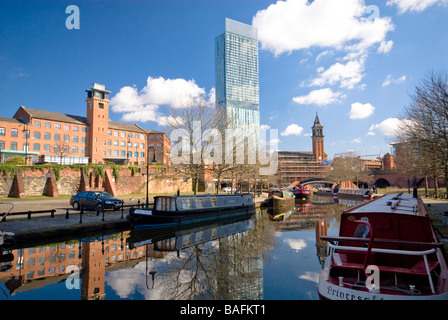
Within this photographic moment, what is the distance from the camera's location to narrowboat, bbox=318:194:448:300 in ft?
15.8

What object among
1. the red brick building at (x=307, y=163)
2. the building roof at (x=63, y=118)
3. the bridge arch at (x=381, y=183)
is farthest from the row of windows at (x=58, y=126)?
the bridge arch at (x=381, y=183)

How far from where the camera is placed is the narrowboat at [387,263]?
4.83 metres

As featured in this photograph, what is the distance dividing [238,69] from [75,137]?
129953 millimetres

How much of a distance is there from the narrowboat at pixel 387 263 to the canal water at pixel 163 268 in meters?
1.54

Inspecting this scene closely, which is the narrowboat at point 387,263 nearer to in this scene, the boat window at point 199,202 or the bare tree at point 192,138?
the boat window at point 199,202

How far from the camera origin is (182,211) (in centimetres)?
1755

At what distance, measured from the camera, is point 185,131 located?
27078 mm

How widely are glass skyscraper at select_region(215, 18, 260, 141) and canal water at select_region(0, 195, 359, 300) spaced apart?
481 feet

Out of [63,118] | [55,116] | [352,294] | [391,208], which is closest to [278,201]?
[391,208]

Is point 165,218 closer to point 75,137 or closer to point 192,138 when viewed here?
point 192,138

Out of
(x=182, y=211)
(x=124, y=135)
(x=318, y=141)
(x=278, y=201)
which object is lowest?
(x=278, y=201)

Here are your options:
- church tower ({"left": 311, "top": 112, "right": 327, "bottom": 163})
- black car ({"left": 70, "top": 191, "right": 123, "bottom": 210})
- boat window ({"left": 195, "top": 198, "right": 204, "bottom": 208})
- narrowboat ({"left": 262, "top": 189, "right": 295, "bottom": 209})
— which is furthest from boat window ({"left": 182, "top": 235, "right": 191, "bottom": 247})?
church tower ({"left": 311, "top": 112, "right": 327, "bottom": 163})
